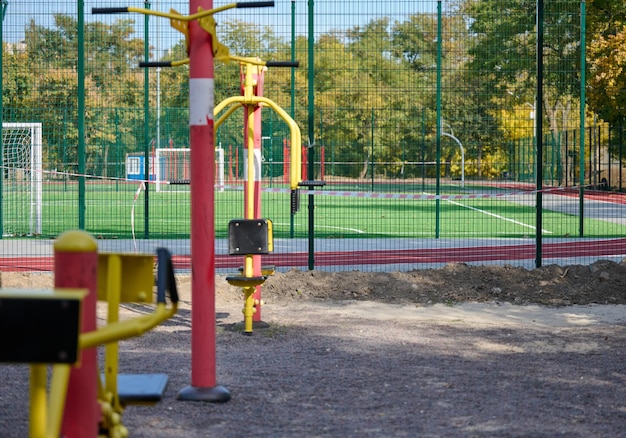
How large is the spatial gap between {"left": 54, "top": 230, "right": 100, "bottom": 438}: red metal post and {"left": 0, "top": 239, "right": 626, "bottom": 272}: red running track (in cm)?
992

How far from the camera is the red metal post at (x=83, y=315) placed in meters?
3.41

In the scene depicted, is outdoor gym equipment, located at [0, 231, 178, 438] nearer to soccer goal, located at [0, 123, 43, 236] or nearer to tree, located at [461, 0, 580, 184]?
soccer goal, located at [0, 123, 43, 236]

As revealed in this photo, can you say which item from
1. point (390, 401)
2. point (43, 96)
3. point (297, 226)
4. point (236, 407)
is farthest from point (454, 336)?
point (297, 226)

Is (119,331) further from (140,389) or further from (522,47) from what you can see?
(522,47)

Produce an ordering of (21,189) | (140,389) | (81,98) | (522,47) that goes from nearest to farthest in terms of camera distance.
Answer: (140,389) < (81,98) < (522,47) < (21,189)

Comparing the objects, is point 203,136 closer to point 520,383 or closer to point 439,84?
point 520,383

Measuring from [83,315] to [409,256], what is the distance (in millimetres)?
11947

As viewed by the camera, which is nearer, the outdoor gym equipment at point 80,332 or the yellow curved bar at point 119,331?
the outdoor gym equipment at point 80,332

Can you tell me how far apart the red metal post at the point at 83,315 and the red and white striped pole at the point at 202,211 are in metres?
2.29

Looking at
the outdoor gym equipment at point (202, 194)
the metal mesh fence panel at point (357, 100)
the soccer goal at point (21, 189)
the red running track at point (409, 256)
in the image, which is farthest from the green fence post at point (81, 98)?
the outdoor gym equipment at point (202, 194)

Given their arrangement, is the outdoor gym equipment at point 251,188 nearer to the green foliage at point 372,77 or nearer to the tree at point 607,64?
the green foliage at point 372,77

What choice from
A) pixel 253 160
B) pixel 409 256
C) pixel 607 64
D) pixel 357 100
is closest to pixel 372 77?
pixel 357 100

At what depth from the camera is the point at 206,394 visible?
19.6 ft

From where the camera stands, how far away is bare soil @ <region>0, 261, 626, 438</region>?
559 centimetres
